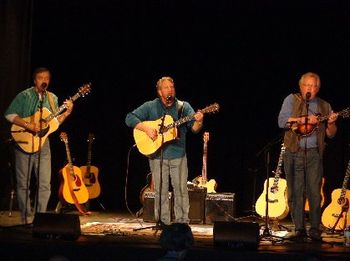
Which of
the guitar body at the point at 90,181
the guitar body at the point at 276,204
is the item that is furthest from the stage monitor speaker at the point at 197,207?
the guitar body at the point at 90,181

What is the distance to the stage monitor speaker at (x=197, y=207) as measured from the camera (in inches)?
417

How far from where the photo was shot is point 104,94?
40.5 ft

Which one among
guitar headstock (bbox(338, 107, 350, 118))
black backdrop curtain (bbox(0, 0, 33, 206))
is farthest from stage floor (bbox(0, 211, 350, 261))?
black backdrop curtain (bbox(0, 0, 33, 206))

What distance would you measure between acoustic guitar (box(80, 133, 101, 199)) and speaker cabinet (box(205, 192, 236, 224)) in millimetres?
2242

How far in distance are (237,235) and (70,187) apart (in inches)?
191

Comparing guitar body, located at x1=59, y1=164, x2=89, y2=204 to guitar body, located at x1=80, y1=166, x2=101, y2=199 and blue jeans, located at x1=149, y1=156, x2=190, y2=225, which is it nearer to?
guitar body, located at x1=80, y1=166, x2=101, y2=199

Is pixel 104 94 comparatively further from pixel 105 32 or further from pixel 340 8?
pixel 340 8

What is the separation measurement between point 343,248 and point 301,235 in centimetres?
74

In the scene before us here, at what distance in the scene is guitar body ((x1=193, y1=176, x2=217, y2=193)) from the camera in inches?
437

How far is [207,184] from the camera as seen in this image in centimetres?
1120

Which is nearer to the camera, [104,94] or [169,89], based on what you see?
[169,89]

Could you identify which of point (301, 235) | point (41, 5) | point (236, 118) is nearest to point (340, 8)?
point (236, 118)

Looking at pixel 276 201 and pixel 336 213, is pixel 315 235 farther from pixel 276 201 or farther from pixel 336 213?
pixel 276 201

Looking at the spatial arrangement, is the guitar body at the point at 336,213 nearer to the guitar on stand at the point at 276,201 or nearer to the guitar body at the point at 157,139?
the guitar on stand at the point at 276,201
